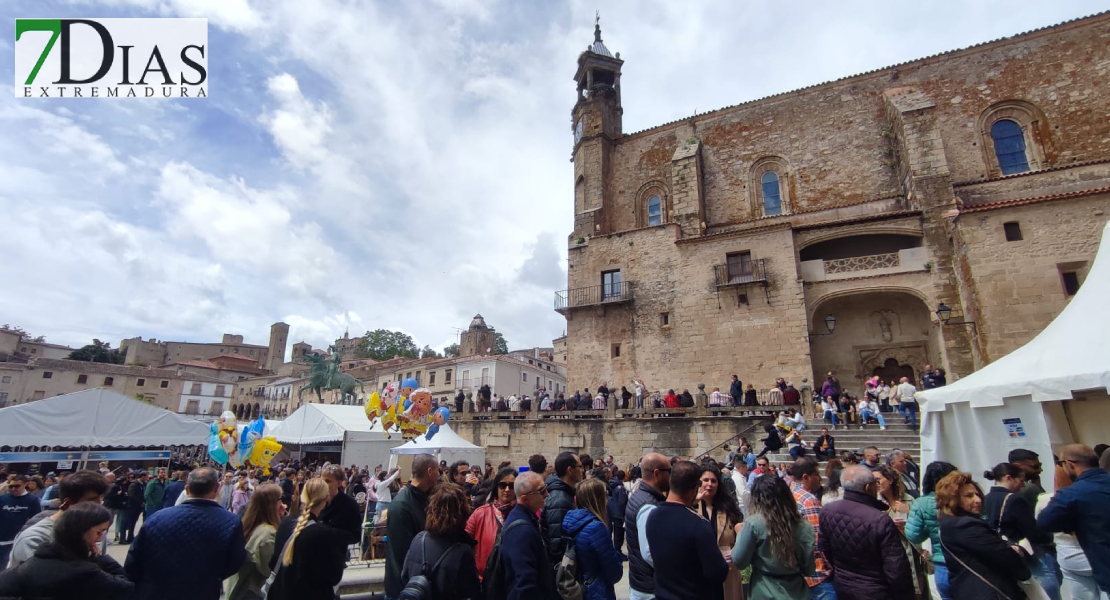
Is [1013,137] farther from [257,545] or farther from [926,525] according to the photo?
[257,545]

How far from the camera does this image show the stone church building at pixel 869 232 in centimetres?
1533

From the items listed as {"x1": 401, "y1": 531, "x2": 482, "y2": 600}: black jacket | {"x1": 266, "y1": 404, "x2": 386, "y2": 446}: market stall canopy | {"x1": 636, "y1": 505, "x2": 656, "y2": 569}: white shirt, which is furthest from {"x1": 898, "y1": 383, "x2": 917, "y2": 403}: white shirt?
{"x1": 266, "y1": 404, "x2": 386, "y2": 446}: market stall canopy

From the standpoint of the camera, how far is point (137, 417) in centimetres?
1639

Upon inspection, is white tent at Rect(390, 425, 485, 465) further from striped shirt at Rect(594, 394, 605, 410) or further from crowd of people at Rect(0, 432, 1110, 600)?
crowd of people at Rect(0, 432, 1110, 600)

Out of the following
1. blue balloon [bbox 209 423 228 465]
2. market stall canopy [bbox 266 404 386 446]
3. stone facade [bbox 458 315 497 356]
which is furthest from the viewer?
stone facade [bbox 458 315 497 356]

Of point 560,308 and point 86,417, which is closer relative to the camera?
point 86,417

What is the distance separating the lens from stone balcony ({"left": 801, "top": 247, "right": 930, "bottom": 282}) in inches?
706

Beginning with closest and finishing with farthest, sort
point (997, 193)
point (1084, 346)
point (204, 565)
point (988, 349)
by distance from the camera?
point (204, 565), point (1084, 346), point (988, 349), point (997, 193)

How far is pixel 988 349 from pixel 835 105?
12873 mm

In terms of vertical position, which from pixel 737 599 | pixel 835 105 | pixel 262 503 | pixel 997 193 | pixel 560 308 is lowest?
pixel 737 599

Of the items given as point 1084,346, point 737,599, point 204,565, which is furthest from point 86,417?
point 1084,346

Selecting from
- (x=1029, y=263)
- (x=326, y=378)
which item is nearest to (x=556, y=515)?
(x=1029, y=263)

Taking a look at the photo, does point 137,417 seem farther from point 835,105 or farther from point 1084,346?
point 835,105

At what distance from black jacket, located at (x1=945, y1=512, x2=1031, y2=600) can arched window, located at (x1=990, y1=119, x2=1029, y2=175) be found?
22489 millimetres
